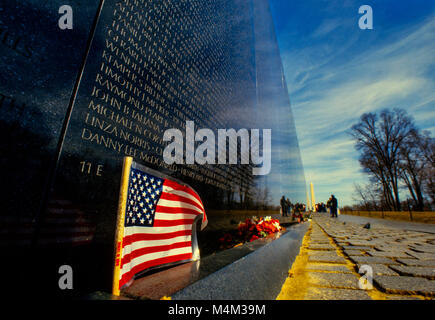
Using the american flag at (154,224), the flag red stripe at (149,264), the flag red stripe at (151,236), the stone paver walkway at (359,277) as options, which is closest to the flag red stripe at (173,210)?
the american flag at (154,224)

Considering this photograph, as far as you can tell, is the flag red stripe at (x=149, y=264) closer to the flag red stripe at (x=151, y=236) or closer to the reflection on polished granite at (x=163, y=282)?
the reflection on polished granite at (x=163, y=282)

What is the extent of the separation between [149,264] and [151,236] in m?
0.18

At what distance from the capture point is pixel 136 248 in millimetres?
1262

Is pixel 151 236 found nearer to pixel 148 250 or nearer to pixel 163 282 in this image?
pixel 148 250

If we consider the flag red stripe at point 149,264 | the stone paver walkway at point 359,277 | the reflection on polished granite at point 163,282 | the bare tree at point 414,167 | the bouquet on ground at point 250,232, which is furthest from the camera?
the bare tree at point 414,167

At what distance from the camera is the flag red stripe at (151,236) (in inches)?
46.0

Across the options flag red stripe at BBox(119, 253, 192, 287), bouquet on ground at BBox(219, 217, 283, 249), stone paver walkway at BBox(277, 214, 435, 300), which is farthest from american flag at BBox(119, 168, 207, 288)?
bouquet on ground at BBox(219, 217, 283, 249)

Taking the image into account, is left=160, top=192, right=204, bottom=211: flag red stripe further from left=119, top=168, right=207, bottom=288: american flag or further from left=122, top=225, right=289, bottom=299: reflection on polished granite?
left=122, top=225, right=289, bottom=299: reflection on polished granite

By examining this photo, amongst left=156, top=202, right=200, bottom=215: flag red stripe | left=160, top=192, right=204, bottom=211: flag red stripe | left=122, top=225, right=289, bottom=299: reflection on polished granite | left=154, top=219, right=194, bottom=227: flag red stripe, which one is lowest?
left=122, top=225, right=289, bottom=299: reflection on polished granite

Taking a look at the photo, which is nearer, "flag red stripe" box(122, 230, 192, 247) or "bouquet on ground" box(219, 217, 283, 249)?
"flag red stripe" box(122, 230, 192, 247)

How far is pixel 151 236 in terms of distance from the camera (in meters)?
1.40

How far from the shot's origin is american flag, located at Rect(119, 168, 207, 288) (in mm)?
1200

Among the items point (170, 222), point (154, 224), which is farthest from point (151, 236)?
point (170, 222)
